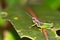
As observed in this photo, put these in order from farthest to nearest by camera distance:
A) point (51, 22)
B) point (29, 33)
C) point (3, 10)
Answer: point (3, 10), point (51, 22), point (29, 33)

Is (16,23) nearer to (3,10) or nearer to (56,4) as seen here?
(3,10)

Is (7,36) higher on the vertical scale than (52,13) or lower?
lower

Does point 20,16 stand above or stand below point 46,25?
above

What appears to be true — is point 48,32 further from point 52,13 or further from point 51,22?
point 52,13

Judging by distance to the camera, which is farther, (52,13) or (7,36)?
(52,13)

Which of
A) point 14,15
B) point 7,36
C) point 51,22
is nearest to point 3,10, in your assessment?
point 14,15

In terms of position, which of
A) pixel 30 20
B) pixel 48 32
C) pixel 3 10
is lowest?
pixel 48 32

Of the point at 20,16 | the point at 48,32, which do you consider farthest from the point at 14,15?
the point at 48,32

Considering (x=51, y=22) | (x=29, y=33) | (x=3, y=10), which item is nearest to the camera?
(x=29, y=33)

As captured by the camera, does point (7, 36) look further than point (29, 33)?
Yes
